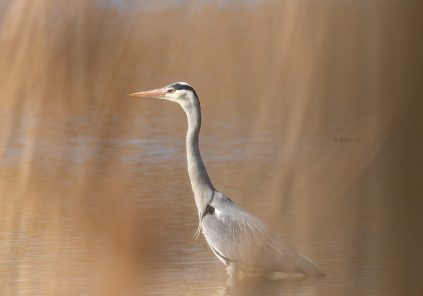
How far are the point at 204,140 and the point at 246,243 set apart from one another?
2617 millimetres

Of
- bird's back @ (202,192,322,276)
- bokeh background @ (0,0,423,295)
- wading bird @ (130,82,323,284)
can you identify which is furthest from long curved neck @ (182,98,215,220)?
bokeh background @ (0,0,423,295)

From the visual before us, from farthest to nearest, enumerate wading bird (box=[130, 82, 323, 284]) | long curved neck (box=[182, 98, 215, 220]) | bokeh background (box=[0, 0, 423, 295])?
1. long curved neck (box=[182, 98, 215, 220])
2. bokeh background (box=[0, 0, 423, 295])
3. wading bird (box=[130, 82, 323, 284])

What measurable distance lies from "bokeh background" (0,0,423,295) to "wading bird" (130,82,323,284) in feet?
0.29

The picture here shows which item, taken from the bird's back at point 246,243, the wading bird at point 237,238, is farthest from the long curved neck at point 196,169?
the bird's back at point 246,243

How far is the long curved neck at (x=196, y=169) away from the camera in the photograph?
21.5 feet

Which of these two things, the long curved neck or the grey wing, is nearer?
the grey wing

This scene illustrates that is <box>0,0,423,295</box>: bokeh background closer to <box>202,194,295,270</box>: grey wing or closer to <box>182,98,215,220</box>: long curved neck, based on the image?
<box>202,194,295,270</box>: grey wing

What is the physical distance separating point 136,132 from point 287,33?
7.27 ft

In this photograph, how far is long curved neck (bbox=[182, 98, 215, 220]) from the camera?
6566mm

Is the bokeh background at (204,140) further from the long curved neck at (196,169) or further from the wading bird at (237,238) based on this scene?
the long curved neck at (196,169)

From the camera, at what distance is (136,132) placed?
9359 mm

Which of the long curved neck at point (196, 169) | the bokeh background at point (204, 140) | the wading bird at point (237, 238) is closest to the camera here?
the wading bird at point (237, 238)

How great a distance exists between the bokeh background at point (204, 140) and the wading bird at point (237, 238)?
0.09m

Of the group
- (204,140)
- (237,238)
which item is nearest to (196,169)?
(237,238)
